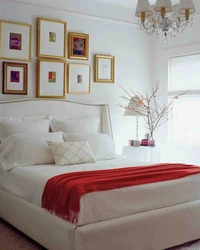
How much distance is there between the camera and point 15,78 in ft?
14.8

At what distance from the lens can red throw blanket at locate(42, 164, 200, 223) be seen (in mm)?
2693

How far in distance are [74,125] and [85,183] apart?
5.97ft

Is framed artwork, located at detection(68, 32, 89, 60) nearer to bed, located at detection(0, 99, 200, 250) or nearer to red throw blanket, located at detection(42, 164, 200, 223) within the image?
bed, located at detection(0, 99, 200, 250)

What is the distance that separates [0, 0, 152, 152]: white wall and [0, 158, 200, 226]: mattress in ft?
4.75

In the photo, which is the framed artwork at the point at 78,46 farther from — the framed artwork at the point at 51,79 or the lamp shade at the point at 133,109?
the lamp shade at the point at 133,109

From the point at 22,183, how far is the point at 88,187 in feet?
2.95

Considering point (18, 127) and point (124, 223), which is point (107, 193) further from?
point (18, 127)

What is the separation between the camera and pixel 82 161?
3.87 metres

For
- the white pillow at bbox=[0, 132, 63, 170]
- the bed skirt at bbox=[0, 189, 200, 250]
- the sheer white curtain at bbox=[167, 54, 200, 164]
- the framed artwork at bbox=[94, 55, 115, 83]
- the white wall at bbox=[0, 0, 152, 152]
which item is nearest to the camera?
the bed skirt at bbox=[0, 189, 200, 250]

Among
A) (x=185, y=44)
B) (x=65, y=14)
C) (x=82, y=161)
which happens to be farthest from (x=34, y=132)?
(x=185, y=44)

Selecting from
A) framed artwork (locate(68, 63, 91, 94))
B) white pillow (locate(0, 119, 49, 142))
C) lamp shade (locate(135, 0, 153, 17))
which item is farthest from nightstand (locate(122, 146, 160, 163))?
lamp shade (locate(135, 0, 153, 17))

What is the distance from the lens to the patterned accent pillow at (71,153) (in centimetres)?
375

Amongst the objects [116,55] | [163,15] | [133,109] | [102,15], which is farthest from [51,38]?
[163,15]

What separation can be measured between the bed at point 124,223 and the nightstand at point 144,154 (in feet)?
5.23
